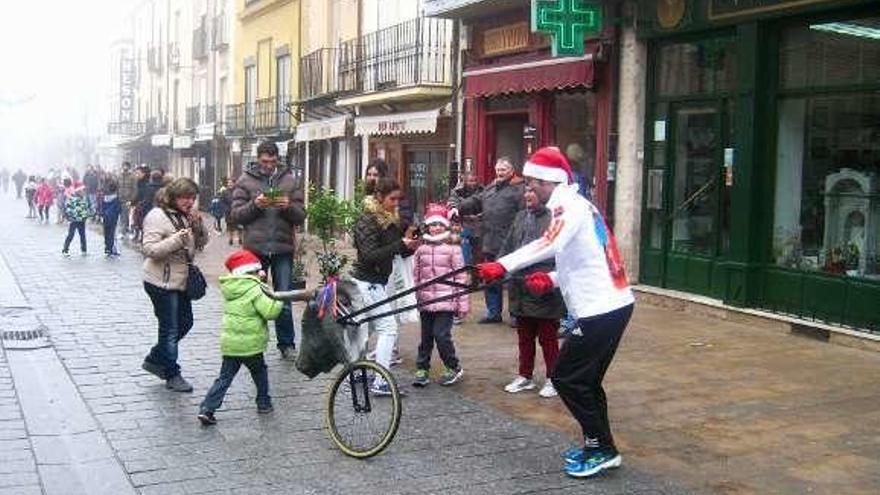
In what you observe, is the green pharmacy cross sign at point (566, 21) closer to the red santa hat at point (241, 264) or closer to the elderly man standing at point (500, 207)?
Result: the elderly man standing at point (500, 207)

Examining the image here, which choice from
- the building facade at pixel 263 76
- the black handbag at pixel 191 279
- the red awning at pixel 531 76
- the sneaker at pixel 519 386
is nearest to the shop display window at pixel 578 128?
the red awning at pixel 531 76

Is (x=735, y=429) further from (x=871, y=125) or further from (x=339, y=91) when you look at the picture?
(x=339, y=91)

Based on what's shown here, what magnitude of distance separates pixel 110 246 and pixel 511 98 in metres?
8.35

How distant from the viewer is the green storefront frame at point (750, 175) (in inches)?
389

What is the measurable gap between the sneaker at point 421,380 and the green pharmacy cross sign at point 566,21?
5958 mm

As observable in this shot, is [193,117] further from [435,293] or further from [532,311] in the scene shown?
[532,311]

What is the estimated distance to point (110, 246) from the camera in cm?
1898

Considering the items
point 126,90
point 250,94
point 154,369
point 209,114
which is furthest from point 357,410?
point 126,90

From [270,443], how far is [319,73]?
1831 centimetres

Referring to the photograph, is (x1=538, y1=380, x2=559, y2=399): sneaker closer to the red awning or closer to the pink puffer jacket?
the pink puffer jacket

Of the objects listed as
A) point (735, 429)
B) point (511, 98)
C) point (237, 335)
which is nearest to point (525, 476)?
point (735, 429)

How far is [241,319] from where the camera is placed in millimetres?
6637

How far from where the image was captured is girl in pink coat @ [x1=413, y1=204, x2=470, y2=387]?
7.83 m

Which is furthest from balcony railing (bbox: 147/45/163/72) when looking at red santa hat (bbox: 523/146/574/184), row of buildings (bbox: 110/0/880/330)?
red santa hat (bbox: 523/146/574/184)
